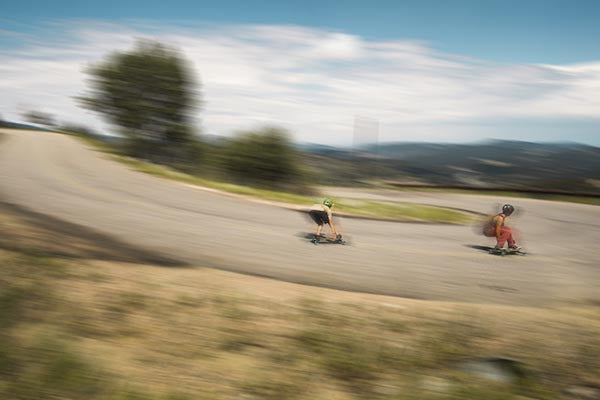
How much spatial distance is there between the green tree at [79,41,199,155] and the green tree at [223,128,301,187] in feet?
32.8

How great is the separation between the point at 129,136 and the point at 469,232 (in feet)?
78.8

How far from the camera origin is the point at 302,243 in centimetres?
998

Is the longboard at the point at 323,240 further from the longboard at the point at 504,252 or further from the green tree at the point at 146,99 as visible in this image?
the green tree at the point at 146,99

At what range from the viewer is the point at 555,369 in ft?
15.0

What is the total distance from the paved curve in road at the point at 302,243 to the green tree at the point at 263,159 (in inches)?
227

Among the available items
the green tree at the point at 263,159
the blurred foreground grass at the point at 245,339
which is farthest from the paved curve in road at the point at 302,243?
the green tree at the point at 263,159

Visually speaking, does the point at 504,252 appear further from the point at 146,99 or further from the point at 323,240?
the point at 146,99

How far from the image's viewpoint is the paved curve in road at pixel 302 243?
24.8 ft

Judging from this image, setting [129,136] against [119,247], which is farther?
[129,136]

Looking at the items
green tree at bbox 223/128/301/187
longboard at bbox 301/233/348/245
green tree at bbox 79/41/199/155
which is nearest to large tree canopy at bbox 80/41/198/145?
green tree at bbox 79/41/199/155

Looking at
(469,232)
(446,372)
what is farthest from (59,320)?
(469,232)

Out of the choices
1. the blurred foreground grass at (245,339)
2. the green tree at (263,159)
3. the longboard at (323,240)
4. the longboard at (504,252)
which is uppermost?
the green tree at (263,159)

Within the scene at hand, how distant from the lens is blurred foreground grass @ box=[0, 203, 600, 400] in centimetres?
380

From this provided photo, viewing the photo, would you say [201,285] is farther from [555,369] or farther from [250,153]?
[250,153]
